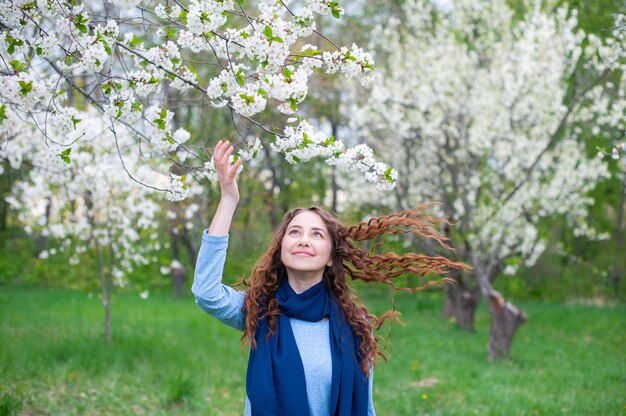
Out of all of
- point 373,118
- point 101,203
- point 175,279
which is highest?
point 373,118

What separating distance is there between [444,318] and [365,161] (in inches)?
392

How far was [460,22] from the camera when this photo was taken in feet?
34.9

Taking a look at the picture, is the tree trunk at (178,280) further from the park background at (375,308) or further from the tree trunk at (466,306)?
the tree trunk at (466,306)

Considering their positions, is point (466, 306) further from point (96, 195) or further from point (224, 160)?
point (224, 160)

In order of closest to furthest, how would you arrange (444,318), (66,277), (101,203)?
(101,203) → (444,318) → (66,277)

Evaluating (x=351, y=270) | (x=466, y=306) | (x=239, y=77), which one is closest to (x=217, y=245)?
(x=351, y=270)

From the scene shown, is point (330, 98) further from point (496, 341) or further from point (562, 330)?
point (496, 341)

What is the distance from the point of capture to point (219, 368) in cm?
751

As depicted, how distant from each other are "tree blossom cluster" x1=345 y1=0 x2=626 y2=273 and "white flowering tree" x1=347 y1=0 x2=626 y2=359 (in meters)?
0.02

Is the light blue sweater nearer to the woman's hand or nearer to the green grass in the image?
the woman's hand

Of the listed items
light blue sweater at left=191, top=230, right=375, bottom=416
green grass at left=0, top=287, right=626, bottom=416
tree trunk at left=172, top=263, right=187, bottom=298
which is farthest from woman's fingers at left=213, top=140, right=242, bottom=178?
tree trunk at left=172, top=263, right=187, bottom=298

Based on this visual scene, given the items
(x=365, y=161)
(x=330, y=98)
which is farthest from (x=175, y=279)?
(x=365, y=161)

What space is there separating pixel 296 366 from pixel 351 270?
0.70 meters

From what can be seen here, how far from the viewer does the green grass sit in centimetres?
564
